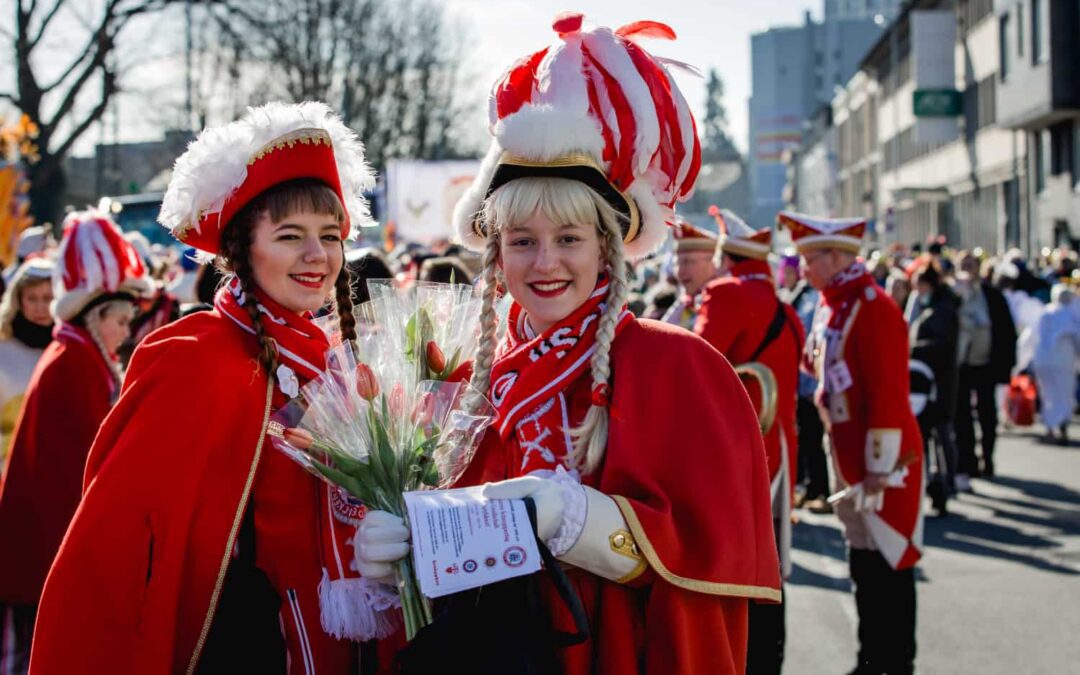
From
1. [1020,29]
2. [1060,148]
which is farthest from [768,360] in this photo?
[1020,29]

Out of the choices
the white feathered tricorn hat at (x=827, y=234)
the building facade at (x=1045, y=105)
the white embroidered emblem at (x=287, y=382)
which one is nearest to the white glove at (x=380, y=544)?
the white embroidered emblem at (x=287, y=382)

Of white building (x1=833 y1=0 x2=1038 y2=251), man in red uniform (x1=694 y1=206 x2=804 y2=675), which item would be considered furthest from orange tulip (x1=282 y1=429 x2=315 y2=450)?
white building (x1=833 y1=0 x2=1038 y2=251)

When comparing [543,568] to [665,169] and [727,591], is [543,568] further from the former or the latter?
[665,169]

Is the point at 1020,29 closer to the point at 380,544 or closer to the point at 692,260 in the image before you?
the point at 692,260

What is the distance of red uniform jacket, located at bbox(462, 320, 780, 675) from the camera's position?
2.53 meters

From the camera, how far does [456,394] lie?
2699 millimetres

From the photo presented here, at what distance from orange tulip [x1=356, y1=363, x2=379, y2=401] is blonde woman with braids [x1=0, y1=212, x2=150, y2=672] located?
7.23 feet

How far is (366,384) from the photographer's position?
2.63 metres

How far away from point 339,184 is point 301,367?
504 millimetres

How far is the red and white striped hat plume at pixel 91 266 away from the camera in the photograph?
493 centimetres

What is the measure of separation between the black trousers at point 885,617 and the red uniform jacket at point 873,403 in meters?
0.11

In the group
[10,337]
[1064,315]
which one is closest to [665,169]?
[10,337]

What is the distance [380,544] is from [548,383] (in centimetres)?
55

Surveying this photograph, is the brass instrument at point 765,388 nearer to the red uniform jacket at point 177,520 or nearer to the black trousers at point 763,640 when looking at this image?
the black trousers at point 763,640
